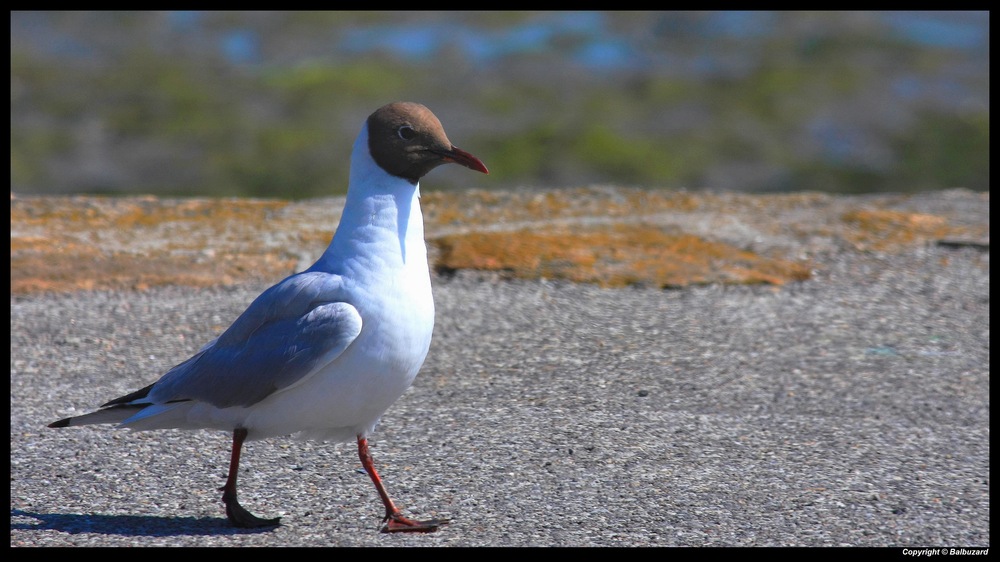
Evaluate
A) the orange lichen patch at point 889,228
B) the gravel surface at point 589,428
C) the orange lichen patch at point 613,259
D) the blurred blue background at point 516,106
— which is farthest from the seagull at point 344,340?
the blurred blue background at point 516,106

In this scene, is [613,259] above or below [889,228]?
above

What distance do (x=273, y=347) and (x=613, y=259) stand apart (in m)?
3.92

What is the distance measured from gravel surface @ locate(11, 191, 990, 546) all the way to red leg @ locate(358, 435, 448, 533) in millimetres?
42

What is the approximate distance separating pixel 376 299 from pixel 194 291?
3495mm

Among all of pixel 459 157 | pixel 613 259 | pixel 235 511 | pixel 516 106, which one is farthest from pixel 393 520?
pixel 516 106

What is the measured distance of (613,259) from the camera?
26.2ft

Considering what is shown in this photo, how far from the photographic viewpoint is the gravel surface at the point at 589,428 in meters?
4.61

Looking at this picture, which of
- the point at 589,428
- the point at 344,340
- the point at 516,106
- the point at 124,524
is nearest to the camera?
the point at 344,340

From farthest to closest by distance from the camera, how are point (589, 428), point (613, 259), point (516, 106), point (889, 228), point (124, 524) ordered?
point (516, 106), point (889, 228), point (613, 259), point (589, 428), point (124, 524)

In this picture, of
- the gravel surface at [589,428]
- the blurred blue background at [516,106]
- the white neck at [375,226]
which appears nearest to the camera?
the white neck at [375,226]

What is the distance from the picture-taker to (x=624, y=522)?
Result: 15.1 ft

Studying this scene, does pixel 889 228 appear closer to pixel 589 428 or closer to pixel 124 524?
pixel 589 428

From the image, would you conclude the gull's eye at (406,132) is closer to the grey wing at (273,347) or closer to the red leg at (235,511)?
the grey wing at (273,347)

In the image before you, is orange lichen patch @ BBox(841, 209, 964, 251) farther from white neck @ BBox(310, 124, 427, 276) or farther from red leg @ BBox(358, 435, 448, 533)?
red leg @ BBox(358, 435, 448, 533)
